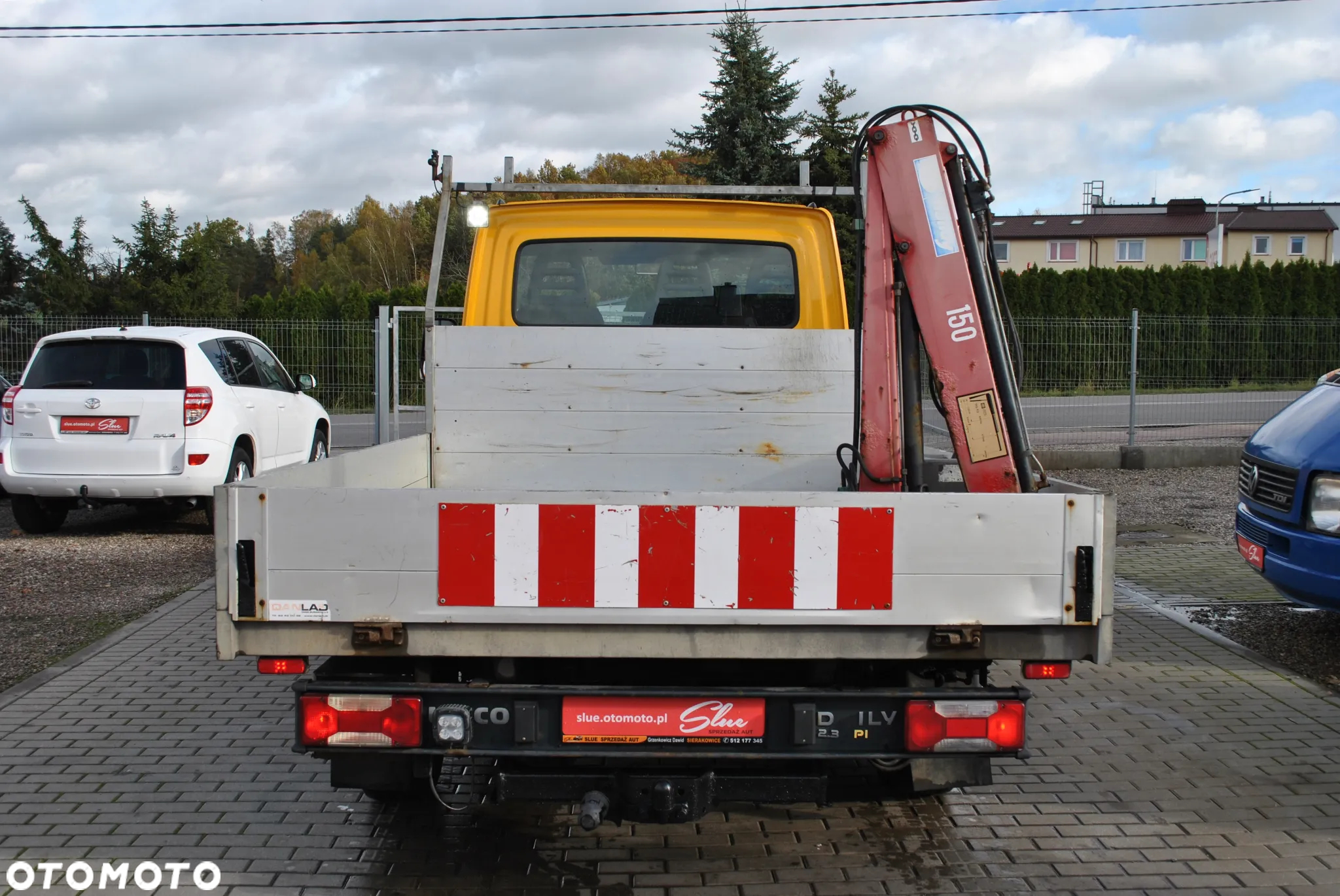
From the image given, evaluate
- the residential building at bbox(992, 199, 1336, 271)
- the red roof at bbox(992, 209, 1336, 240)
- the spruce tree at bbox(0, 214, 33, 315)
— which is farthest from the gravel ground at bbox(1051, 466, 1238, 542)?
the red roof at bbox(992, 209, 1336, 240)

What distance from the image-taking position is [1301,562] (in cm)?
604

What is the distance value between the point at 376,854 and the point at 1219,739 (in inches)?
144

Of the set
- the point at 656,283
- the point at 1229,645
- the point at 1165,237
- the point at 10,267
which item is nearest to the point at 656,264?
the point at 656,283

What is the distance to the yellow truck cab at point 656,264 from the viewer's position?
17.8 feet

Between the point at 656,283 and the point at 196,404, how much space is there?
567 cm

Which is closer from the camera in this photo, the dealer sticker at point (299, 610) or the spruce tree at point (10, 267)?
the dealer sticker at point (299, 610)

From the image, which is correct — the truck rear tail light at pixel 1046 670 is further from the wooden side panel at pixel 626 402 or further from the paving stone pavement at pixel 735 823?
the wooden side panel at pixel 626 402

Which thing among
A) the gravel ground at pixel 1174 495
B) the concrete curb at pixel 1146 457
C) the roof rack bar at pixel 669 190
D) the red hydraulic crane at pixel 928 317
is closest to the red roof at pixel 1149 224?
Answer: the concrete curb at pixel 1146 457

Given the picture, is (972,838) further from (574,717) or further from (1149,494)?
(1149,494)

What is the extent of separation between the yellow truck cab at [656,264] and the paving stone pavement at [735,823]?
87.8 inches

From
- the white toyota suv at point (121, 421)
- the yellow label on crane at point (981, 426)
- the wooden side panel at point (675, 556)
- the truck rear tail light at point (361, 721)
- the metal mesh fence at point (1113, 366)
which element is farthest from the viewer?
the metal mesh fence at point (1113, 366)

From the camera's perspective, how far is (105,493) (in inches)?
376

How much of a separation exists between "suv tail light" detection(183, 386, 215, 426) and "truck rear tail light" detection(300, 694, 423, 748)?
7.01 meters
